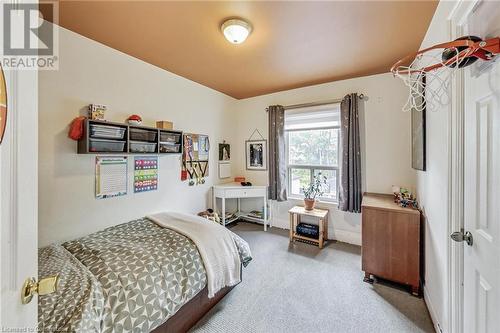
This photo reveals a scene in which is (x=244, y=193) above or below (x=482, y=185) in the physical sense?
below

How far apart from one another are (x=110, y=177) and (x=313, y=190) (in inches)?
108

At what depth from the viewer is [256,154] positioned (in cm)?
388

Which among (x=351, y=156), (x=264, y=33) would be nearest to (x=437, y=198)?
(x=351, y=156)

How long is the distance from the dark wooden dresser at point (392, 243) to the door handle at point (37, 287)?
7.76ft

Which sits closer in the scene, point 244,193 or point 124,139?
point 124,139

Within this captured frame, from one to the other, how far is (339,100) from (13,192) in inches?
131

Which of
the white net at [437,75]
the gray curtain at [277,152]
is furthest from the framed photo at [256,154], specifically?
the white net at [437,75]

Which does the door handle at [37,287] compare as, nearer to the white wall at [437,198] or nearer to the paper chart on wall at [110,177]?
the paper chart on wall at [110,177]

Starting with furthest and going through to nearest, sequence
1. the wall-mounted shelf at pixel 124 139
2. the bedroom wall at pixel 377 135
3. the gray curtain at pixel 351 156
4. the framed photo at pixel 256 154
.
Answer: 1. the framed photo at pixel 256 154
2. the gray curtain at pixel 351 156
3. the bedroom wall at pixel 377 135
4. the wall-mounted shelf at pixel 124 139

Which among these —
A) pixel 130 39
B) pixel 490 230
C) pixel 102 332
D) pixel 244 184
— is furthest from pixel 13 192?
pixel 244 184

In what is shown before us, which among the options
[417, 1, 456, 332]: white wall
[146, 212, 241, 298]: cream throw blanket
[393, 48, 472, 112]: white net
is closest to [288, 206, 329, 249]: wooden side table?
[417, 1, 456, 332]: white wall

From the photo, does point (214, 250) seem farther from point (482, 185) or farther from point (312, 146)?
point (312, 146)

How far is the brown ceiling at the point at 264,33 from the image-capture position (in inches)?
61.7

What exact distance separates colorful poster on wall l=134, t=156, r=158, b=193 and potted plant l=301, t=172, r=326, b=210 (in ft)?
7.11
